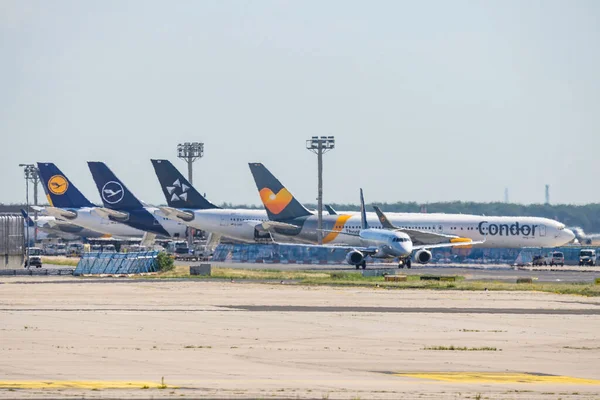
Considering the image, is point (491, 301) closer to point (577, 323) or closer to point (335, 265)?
point (577, 323)

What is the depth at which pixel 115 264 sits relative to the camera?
8438 centimetres

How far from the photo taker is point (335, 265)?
4158 inches

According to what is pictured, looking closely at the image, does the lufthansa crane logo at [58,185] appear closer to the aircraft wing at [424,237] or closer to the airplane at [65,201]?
the airplane at [65,201]

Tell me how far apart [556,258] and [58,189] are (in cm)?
6581

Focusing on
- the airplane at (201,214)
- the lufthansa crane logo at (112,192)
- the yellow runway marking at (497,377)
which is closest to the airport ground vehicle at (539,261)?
the airplane at (201,214)

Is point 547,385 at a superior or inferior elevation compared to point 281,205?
inferior

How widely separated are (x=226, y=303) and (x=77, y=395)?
29.3m

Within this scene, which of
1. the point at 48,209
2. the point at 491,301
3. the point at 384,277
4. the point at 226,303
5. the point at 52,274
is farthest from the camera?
the point at 48,209

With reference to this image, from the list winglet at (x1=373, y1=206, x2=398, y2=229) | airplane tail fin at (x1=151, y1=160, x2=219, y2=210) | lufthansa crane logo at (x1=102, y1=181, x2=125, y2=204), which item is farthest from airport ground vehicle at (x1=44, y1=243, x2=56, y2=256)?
winglet at (x1=373, y1=206, x2=398, y2=229)

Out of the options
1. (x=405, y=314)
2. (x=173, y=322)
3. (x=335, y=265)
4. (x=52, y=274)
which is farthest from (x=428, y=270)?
(x=173, y=322)

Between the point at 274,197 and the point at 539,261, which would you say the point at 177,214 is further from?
the point at 539,261

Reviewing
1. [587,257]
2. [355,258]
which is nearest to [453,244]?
[587,257]

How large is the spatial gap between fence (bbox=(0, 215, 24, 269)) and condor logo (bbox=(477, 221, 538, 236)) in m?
47.3

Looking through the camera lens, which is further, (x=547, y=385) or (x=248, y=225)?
(x=248, y=225)
